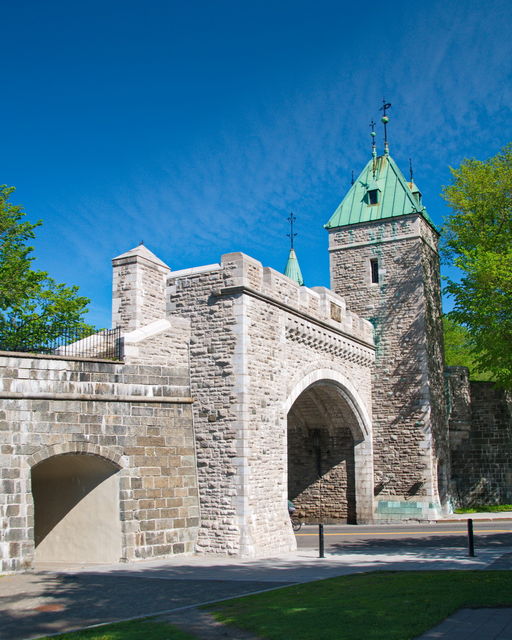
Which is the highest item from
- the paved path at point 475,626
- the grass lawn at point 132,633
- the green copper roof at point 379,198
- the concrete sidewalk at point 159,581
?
the green copper roof at point 379,198

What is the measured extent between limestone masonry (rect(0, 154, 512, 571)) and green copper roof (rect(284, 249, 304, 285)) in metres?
17.0

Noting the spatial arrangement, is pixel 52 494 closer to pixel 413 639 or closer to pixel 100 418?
pixel 100 418

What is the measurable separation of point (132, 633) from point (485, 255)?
16962 millimetres

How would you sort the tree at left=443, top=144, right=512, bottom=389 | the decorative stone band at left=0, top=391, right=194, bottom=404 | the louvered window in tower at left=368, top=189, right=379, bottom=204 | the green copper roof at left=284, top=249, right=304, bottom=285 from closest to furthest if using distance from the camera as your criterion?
the decorative stone band at left=0, top=391, right=194, bottom=404
the tree at left=443, top=144, right=512, bottom=389
the louvered window in tower at left=368, top=189, right=379, bottom=204
the green copper roof at left=284, top=249, right=304, bottom=285

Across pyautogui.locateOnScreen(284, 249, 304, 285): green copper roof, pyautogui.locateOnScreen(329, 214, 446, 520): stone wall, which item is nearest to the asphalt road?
pyautogui.locateOnScreen(329, 214, 446, 520): stone wall

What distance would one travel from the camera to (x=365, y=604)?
324 inches

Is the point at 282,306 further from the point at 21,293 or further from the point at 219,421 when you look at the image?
the point at 21,293

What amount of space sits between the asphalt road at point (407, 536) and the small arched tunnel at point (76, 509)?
197 inches

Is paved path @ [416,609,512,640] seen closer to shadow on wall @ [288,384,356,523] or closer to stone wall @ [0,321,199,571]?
stone wall @ [0,321,199,571]

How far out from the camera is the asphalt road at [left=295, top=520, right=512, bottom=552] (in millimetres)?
16141

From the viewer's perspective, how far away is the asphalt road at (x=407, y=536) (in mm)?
16141

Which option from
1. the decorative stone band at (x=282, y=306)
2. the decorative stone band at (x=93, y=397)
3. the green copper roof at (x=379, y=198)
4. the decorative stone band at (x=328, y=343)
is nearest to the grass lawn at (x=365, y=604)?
the decorative stone band at (x=93, y=397)

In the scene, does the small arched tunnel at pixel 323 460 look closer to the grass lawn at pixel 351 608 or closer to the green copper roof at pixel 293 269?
the grass lawn at pixel 351 608

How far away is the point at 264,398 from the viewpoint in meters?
16.1
